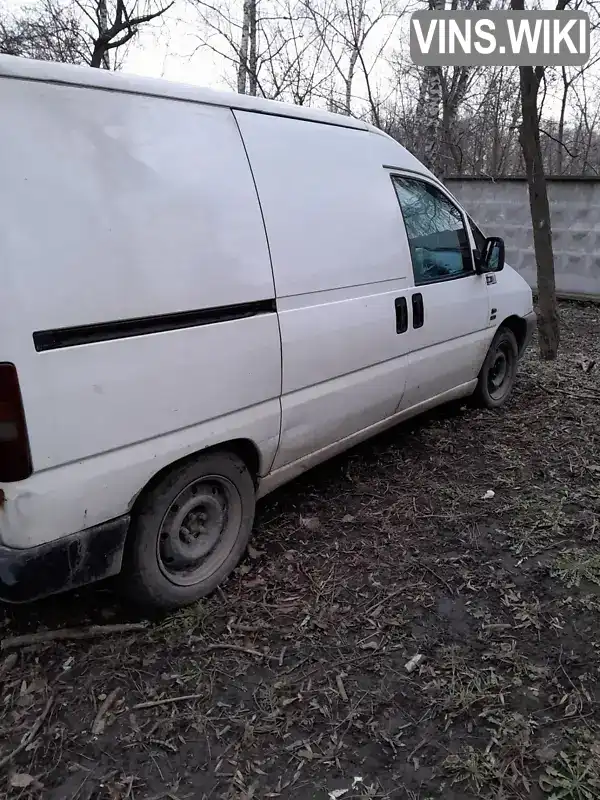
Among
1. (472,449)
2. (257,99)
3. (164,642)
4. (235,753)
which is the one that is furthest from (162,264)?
(472,449)

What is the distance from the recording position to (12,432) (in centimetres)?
200

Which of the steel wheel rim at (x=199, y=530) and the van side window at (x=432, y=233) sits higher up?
the van side window at (x=432, y=233)

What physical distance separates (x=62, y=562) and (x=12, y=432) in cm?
54

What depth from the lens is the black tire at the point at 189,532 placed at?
2.53 m

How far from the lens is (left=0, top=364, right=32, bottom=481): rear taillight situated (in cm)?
196

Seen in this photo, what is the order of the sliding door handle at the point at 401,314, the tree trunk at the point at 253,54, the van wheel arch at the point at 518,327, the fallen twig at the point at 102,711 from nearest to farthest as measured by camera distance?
the fallen twig at the point at 102,711 → the sliding door handle at the point at 401,314 → the van wheel arch at the point at 518,327 → the tree trunk at the point at 253,54

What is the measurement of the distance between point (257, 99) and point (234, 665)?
8.33ft

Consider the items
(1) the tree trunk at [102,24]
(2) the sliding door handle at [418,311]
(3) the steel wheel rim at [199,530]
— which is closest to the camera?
(3) the steel wheel rim at [199,530]

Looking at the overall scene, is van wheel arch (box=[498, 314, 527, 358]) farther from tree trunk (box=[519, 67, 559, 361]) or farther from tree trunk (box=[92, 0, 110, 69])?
tree trunk (box=[92, 0, 110, 69])

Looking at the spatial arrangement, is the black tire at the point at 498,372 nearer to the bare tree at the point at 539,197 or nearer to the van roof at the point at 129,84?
the bare tree at the point at 539,197

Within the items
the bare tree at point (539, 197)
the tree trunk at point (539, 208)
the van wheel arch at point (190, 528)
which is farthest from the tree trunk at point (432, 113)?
the van wheel arch at point (190, 528)

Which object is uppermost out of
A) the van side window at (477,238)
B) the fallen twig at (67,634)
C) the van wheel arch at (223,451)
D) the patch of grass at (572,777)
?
the van side window at (477,238)

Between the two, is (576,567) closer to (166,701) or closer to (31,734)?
(166,701)

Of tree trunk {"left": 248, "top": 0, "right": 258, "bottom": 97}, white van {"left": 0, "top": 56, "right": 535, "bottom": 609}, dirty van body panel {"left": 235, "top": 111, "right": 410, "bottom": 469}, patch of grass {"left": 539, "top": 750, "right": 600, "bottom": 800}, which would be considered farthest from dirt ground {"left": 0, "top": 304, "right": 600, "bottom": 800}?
tree trunk {"left": 248, "top": 0, "right": 258, "bottom": 97}
